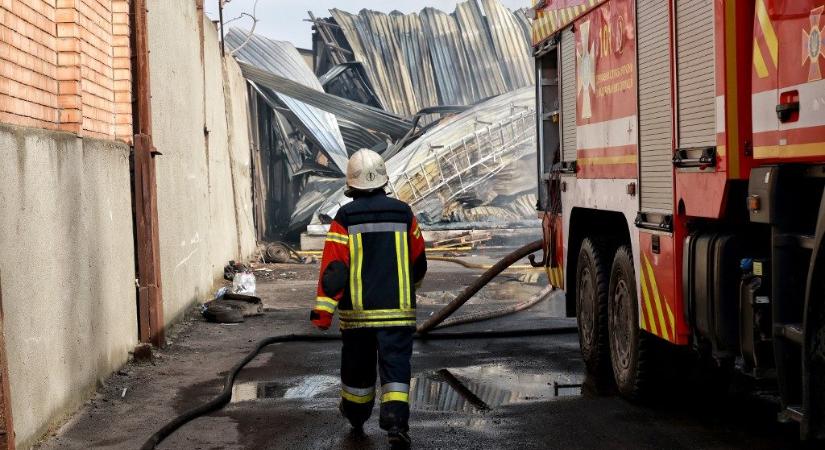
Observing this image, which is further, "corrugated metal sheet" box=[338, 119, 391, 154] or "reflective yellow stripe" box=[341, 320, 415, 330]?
"corrugated metal sheet" box=[338, 119, 391, 154]

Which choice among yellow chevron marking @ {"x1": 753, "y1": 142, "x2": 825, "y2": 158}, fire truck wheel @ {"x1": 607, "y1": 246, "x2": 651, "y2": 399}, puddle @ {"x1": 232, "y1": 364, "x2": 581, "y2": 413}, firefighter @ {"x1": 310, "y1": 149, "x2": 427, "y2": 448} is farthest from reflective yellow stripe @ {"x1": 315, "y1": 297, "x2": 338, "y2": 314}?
yellow chevron marking @ {"x1": 753, "y1": 142, "x2": 825, "y2": 158}

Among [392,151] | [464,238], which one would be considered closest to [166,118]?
[464,238]

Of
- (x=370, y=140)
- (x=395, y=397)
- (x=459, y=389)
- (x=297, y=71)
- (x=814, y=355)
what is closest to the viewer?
(x=814, y=355)

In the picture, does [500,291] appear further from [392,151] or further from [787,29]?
[392,151]

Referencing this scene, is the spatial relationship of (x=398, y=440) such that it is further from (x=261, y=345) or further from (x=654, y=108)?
(x=261, y=345)

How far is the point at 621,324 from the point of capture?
8.83m

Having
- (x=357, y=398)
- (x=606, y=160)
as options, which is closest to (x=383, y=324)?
(x=357, y=398)

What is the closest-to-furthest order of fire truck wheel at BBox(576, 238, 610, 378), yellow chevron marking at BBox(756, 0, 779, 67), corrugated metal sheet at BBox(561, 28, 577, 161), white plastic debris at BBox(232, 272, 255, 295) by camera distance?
yellow chevron marking at BBox(756, 0, 779, 67), fire truck wheel at BBox(576, 238, 610, 378), corrugated metal sheet at BBox(561, 28, 577, 161), white plastic debris at BBox(232, 272, 255, 295)

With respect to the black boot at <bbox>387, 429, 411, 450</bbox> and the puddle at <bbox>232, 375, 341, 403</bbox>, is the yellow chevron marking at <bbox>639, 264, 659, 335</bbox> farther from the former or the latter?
the puddle at <bbox>232, 375, 341, 403</bbox>

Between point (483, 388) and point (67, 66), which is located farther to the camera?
point (483, 388)

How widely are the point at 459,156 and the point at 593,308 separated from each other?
20.4 meters

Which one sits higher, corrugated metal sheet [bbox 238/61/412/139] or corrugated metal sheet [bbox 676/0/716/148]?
corrugated metal sheet [bbox 238/61/412/139]

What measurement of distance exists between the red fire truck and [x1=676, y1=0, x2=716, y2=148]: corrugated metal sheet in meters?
0.02

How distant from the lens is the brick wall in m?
7.44
